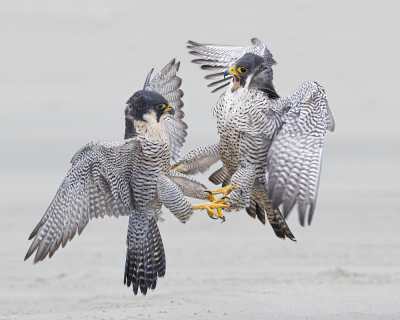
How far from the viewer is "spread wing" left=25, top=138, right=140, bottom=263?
6.52m

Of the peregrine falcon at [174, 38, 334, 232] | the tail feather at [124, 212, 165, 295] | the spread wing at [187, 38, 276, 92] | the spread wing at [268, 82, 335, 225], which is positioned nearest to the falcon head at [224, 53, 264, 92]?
the peregrine falcon at [174, 38, 334, 232]

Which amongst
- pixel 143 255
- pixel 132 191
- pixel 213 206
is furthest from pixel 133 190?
pixel 213 206

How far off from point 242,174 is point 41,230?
70.8 inches

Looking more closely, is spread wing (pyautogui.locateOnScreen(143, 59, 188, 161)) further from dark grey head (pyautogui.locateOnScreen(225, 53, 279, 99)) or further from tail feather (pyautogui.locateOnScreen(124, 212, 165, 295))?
dark grey head (pyautogui.locateOnScreen(225, 53, 279, 99))

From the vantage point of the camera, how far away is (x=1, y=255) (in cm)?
1023

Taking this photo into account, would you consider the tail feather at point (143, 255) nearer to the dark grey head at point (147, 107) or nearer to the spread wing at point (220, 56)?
the dark grey head at point (147, 107)

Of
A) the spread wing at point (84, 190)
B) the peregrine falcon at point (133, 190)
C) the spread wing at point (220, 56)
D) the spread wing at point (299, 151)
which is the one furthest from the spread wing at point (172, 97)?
the spread wing at point (299, 151)

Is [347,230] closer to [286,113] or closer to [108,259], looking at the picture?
[108,259]

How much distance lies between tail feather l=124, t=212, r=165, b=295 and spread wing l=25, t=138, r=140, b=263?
33 cm

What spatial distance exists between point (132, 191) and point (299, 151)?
5.17 feet

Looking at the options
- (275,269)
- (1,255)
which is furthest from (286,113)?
(1,255)

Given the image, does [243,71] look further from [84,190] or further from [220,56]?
[84,190]

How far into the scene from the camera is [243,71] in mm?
6762

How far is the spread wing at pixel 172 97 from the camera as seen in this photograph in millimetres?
7711
